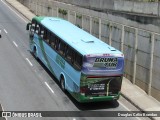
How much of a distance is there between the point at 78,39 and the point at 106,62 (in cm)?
297

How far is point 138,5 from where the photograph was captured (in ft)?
94.1

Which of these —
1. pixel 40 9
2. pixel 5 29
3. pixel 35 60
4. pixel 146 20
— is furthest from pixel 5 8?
pixel 146 20

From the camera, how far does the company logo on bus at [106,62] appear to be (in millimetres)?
18870

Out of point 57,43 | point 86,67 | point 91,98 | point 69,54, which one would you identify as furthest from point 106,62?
point 57,43

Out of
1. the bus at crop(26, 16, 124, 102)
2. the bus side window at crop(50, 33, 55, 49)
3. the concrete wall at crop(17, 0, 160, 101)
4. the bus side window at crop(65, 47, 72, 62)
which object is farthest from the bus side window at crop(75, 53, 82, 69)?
the concrete wall at crop(17, 0, 160, 101)

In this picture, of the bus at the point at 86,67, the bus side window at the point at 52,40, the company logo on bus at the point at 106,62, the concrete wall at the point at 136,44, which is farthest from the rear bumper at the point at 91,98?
the bus side window at the point at 52,40

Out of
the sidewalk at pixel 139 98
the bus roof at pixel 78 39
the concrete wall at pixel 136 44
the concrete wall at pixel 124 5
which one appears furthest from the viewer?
the concrete wall at pixel 124 5

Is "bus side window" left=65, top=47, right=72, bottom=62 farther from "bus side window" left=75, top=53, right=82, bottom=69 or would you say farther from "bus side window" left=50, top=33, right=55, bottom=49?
"bus side window" left=50, top=33, right=55, bottom=49

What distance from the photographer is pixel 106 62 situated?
62.3 ft

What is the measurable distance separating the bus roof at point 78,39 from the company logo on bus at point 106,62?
38 cm

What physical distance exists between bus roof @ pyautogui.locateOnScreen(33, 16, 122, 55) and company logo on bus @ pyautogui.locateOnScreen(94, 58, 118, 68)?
377 millimetres

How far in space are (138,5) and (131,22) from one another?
1.94 meters

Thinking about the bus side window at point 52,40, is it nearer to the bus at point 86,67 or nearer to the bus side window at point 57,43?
the bus at point 86,67

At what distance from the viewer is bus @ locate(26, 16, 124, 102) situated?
18.8 m
